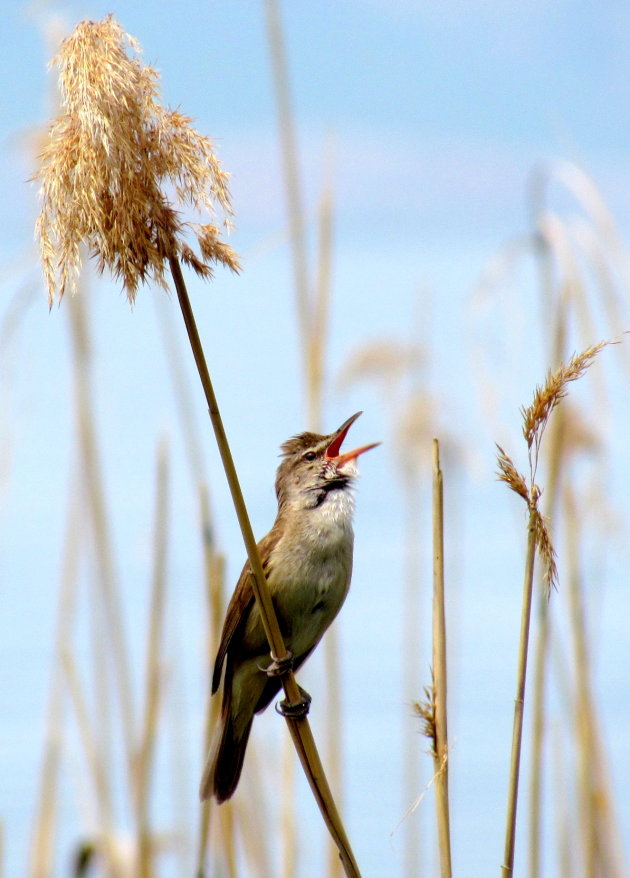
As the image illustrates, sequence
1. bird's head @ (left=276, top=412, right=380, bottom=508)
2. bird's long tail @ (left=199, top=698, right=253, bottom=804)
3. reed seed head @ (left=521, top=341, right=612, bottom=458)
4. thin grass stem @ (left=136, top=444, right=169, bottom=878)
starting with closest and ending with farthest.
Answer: reed seed head @ (left=521, top=341, right=612, bottom=458) < bird's long tail @ (left=199, top=698, right=253, bottom=804) < bird's head @ (left=276, top=412, right=380, bottom=508) < thin grass stem @ (left=136, top=444, right=169, bottom=878)

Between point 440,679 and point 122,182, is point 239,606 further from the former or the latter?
point 122,182

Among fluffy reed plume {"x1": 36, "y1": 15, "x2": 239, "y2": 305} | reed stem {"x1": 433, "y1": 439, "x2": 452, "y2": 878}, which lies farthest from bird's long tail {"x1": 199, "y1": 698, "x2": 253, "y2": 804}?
fluffy reed plume {"x1": 36, "y1": 15, "x2": 239, "y2": 305}

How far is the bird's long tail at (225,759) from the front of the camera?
3.04 metres

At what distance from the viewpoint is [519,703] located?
181 cm

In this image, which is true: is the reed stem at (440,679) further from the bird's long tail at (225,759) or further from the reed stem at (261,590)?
the bird's long tail at (225,759)

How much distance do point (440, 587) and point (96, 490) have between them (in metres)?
2.30

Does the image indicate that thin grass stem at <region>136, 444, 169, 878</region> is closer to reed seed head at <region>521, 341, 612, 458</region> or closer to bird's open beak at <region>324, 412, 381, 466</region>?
bird's open beak at <region>324, 412, 381, 466</region>

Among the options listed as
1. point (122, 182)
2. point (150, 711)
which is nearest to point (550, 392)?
point (122, 182)

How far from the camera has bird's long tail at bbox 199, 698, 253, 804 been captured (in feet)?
9.99

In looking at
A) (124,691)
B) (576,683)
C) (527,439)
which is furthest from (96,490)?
(527,439)

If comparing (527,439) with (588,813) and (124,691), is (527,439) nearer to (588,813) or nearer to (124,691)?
(588,813)

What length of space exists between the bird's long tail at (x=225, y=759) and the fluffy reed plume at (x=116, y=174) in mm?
1691

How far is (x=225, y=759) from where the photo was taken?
323 cm

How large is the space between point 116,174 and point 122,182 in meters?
0.02
